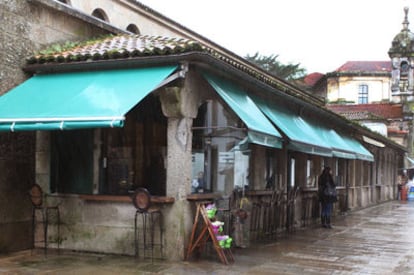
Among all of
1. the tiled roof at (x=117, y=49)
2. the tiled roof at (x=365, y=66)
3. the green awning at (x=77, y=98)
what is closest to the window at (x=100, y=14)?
the tiled roof at (x=117, y=49)

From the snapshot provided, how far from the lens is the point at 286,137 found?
11.4m

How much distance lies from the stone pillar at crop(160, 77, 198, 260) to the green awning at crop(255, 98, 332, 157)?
2450 millimetres

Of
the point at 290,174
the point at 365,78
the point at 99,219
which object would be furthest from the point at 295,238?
the point at 365,78

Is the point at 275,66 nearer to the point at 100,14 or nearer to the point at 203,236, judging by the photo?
the point at 100,14

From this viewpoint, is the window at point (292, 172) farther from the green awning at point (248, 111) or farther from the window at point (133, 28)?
the window at point (133, 28)

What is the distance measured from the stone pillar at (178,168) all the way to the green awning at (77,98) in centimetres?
63

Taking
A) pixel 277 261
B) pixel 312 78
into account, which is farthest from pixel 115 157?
pixel 312 78

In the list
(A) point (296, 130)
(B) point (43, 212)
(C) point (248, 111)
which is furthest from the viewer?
(A) point (296, 130)

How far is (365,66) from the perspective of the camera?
225 feet

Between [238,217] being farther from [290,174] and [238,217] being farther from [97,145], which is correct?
[290,174]

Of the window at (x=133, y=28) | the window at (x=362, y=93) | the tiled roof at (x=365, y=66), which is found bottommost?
the window at (x=133, y=28)

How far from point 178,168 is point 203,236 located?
127 cm

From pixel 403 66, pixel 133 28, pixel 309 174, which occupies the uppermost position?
pixel 403 66

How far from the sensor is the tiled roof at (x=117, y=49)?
9.08 m
